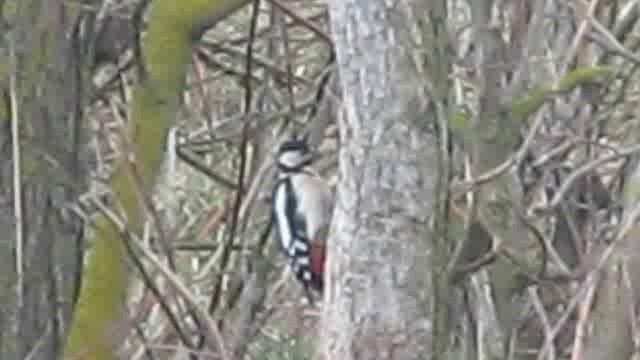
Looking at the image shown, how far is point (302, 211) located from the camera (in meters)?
5.66

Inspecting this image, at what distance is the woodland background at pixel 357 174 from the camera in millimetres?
2617

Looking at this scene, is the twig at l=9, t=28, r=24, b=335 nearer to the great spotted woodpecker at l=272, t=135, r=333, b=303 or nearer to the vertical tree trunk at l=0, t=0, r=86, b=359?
the vertical tree trunk at l=0, t=0, r=86, b=359

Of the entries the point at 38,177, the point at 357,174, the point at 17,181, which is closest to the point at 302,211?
the point at 38,177

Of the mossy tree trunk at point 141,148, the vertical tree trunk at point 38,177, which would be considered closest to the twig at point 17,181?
the vertical tree trunk at point 38,177

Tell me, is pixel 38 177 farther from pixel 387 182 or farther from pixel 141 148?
pixel 387 182

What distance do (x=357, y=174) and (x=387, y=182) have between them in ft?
0.18

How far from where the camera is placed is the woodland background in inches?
103

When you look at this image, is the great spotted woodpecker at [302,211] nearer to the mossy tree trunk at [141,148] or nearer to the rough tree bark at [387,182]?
the mossy tree trunk at [141,148]

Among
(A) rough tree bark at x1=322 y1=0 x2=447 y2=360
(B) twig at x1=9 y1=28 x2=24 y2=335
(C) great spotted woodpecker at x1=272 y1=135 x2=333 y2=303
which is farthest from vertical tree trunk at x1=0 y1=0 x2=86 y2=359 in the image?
(A) rough tree bark at x1=322 y1=0 x2=447 y2=360

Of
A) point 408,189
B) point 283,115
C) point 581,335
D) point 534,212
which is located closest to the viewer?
point 581,335

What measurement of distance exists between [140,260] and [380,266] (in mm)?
1012

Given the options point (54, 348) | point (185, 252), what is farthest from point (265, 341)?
point (54, 348)

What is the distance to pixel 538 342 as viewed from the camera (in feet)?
12.7

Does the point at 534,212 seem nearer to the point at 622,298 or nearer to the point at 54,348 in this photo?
the point at 622,298
